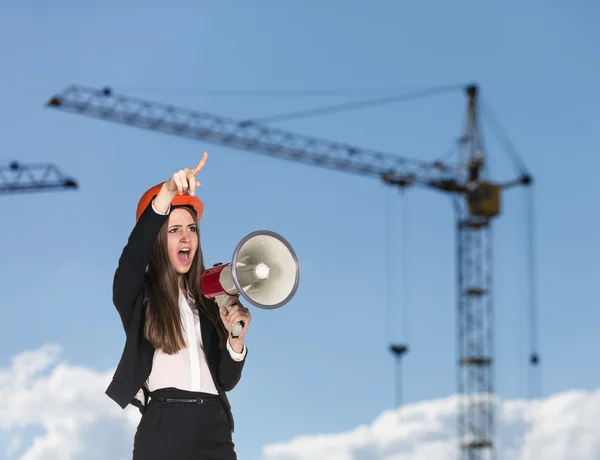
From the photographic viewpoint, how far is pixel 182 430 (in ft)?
15.0

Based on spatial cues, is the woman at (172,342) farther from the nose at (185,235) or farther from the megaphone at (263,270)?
the megaphone at (263,270)

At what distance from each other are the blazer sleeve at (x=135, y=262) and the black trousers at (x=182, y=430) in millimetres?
458

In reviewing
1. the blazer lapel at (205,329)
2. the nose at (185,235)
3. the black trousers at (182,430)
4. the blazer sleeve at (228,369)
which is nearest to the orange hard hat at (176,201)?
the nose at (185,235)

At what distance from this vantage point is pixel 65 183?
4875 centimetres

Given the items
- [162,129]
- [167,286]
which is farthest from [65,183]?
[167,286]

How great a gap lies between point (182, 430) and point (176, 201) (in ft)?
3.85

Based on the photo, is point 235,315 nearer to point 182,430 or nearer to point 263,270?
point 263,270

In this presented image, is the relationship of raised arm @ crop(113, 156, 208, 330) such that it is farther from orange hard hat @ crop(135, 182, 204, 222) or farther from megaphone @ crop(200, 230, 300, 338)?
megaphone @ crop(200, 230, 300, 338)

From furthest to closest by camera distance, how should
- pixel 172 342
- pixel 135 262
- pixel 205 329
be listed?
pixel 205 329
pixel 172 342
pixel 135 262

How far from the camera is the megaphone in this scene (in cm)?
440

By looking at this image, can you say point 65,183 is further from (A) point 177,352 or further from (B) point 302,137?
(A) point 177,352

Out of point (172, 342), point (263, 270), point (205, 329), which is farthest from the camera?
point (205, 329)

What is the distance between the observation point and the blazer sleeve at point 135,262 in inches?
177

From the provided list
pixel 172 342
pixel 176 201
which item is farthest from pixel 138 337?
pixel 176 201
